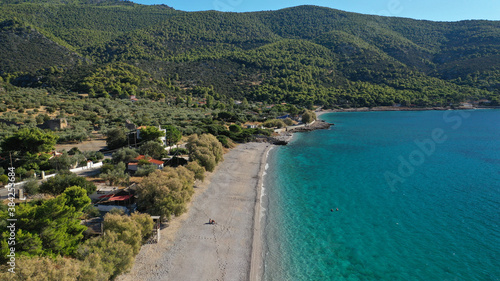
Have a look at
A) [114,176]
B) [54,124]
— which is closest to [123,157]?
[114,176]

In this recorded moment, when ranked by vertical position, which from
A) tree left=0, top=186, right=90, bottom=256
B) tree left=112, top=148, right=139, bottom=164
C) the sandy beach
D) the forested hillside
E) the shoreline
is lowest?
the shoreline

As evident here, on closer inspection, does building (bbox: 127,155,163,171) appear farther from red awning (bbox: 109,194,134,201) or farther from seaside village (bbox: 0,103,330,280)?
red awning (bbox: 109,194,134,201)

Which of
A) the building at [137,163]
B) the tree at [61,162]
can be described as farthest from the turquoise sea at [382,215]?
the tree at [61,162]

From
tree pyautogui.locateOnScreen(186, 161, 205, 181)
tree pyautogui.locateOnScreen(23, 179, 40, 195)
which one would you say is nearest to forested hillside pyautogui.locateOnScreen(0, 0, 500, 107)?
tree pyautogui.locateOnScreen(186, 161, 205, 181)

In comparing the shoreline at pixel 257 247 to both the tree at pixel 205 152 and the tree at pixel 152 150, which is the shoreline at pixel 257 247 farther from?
the tree at pixel 152 150

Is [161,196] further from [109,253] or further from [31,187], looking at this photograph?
[31,187]

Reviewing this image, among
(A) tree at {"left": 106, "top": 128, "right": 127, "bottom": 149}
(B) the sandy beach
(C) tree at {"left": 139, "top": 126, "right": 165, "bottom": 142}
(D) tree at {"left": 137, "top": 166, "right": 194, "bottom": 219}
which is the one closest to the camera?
(B) the sandy beach
